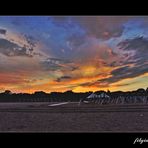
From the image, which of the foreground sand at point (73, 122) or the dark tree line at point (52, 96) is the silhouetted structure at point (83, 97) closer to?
the dark tree line at point (52, 96)

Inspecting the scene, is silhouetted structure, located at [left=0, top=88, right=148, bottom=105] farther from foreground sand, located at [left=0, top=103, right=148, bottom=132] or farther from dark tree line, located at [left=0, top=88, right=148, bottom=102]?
foreground sand, located at [left=0, top=103, right=148, bottom=132]

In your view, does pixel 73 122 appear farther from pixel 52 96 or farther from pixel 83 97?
pixel 52 96

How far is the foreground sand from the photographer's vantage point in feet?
28.6

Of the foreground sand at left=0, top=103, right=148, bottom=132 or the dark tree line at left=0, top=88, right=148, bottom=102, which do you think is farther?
the dark tree line at left=0, top=88, right=148, bottom=102

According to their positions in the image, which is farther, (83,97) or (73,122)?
(83,97)

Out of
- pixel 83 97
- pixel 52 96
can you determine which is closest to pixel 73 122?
pixel 83 97

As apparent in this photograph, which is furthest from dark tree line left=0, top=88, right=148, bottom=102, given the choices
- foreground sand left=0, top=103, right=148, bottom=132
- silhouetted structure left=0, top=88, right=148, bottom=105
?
foreground sand left=0, top=103, right=148, bottom=132

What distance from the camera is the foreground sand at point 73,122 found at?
873cm

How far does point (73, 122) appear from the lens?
882 centimetres

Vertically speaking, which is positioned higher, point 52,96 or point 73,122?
point 52,96

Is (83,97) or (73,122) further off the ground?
(83,97)

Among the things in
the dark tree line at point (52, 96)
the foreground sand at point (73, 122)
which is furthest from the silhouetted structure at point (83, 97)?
the foreground sand at point (73, 122)

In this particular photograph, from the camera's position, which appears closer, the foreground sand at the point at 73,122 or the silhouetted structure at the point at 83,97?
the foreground sand at the point at 73,122

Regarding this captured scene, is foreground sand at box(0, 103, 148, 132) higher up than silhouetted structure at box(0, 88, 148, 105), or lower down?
lower down
